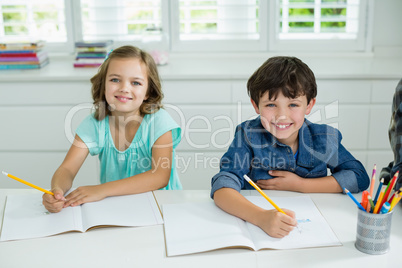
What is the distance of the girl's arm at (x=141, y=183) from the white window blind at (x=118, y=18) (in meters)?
1.54

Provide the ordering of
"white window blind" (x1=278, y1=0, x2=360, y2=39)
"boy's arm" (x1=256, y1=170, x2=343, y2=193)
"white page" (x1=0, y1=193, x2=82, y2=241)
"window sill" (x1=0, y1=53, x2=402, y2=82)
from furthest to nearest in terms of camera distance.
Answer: "white window blind" (x1=278, y1=0, x2=360, y2=39) → "window sill" (x1=0, y1=53, x2=402, y2=82) → "boy's arm" (x1=256, y1=170, x2=343, y2=193) → "white page" (x1=0, y1=193, x2=82, y2=241)

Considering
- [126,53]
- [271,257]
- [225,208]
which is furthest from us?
[126,53]

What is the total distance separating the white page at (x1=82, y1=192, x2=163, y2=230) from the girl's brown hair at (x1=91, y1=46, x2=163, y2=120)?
0.44 meters

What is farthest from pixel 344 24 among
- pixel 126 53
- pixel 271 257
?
pixel 271 257

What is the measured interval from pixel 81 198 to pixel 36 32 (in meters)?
2.04

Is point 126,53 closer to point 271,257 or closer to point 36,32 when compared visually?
point 271,257

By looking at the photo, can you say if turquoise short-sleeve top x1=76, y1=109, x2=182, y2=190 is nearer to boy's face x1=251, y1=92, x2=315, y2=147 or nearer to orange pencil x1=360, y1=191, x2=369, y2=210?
boy's face x1=251, y1=92, x2=315, y2=147

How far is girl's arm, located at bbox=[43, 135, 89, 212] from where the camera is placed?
4.14 feet

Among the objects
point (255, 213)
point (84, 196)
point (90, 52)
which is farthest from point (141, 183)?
point (90, 52)

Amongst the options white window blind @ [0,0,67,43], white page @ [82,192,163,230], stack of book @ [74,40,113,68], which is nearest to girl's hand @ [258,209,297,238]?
white page @ [82,192,163,230]

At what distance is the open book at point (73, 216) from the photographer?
1.15 metres

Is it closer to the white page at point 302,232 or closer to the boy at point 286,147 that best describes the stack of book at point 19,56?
the boy at point 286,147

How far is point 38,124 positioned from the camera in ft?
8.67

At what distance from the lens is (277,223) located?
43.1 inches
